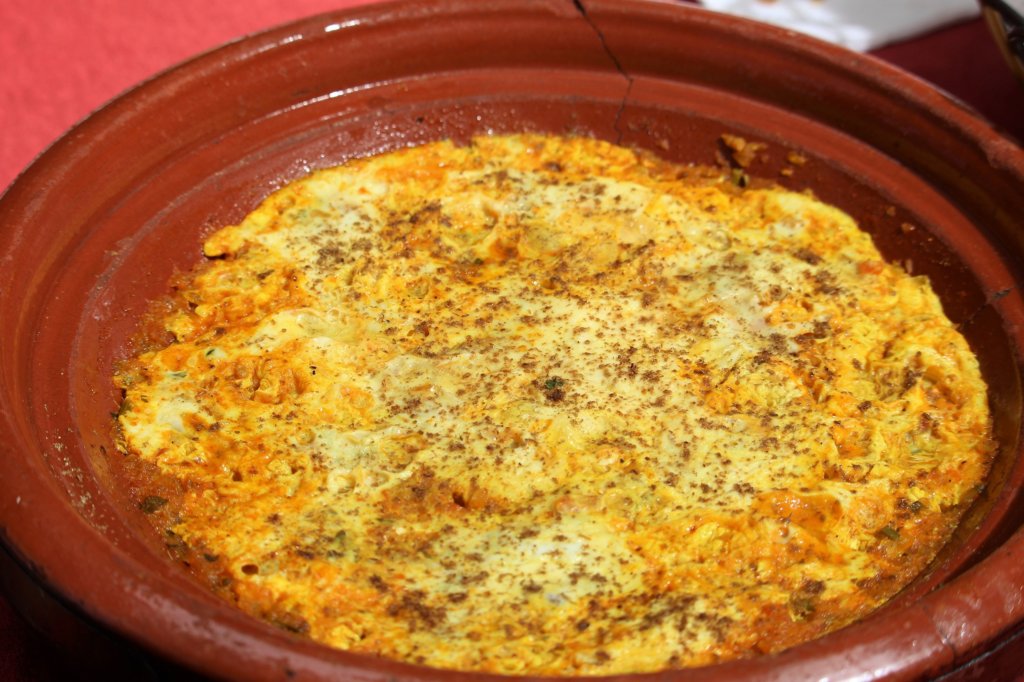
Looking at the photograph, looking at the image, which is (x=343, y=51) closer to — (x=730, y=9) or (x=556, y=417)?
(x=556, y=417)

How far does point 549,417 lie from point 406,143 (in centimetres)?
104

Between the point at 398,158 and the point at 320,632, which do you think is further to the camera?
the point at 398,158

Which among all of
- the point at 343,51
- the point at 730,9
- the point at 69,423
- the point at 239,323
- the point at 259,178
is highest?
the point at 730,9

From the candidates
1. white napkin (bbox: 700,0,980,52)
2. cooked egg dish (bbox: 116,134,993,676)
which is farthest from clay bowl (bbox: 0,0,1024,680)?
white napkin (bbox: 700,0,980,52)

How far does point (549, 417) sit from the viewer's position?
84.7 inches

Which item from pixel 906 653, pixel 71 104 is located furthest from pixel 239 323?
pixel 71 104

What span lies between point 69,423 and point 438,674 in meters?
0.93

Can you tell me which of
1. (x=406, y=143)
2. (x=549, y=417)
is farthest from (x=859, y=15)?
(x=549, y=417)

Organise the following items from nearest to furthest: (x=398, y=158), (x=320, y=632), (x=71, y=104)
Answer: (x=320, y=632) → (x=398, y=158) → (x=71, y=104)

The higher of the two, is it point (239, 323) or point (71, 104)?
point (71, 104)

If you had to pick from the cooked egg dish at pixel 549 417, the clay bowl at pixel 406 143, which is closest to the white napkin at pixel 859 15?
the clay bowl at pixel 406 143

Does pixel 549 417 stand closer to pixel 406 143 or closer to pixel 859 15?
pixel 406 143

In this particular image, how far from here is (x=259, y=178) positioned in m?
2.68

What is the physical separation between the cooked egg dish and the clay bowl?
98 millimetres
